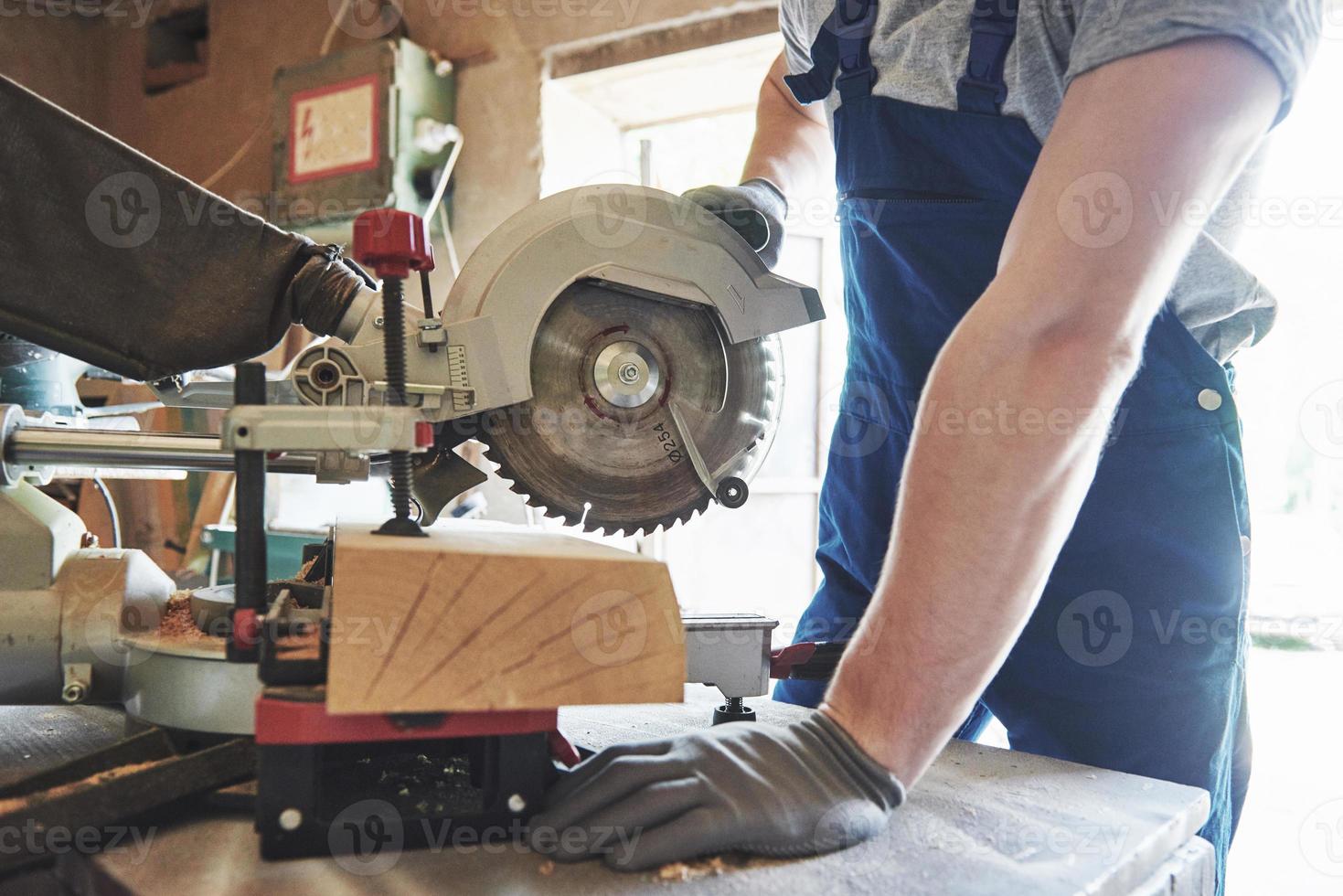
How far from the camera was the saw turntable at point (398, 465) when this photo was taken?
24.3 inches

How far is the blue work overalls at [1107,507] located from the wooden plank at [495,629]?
556mm

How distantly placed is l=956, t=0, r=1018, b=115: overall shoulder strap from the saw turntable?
0.26m

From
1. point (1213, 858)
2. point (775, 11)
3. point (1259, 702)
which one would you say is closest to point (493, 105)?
point (775, 11)

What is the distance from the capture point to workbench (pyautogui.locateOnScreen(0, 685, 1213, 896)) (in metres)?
0.60

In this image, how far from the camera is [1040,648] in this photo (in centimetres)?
101

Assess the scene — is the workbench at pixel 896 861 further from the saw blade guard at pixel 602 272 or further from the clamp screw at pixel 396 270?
the saw blade guard at pixel 602 272

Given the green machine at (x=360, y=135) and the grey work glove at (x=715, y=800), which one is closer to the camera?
the grey work glove at (x=715, y=800)

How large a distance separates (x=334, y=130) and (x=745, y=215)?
2.57 meters

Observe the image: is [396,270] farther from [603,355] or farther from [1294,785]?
[1294,785]

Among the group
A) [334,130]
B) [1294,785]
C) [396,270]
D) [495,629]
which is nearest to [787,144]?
[396,270]

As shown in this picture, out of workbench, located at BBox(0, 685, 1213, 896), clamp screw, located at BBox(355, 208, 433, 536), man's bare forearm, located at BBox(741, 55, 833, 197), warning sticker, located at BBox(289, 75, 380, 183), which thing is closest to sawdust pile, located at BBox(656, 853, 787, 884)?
workbench, located at BBox(0, 685, 1213, 896)

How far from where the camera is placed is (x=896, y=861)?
0.66m

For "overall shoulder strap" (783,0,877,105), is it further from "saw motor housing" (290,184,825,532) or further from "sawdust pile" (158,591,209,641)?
"sawdust pile" (158,591,209,641)

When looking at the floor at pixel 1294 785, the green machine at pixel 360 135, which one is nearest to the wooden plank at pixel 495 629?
the floor at pixel 1294 785
